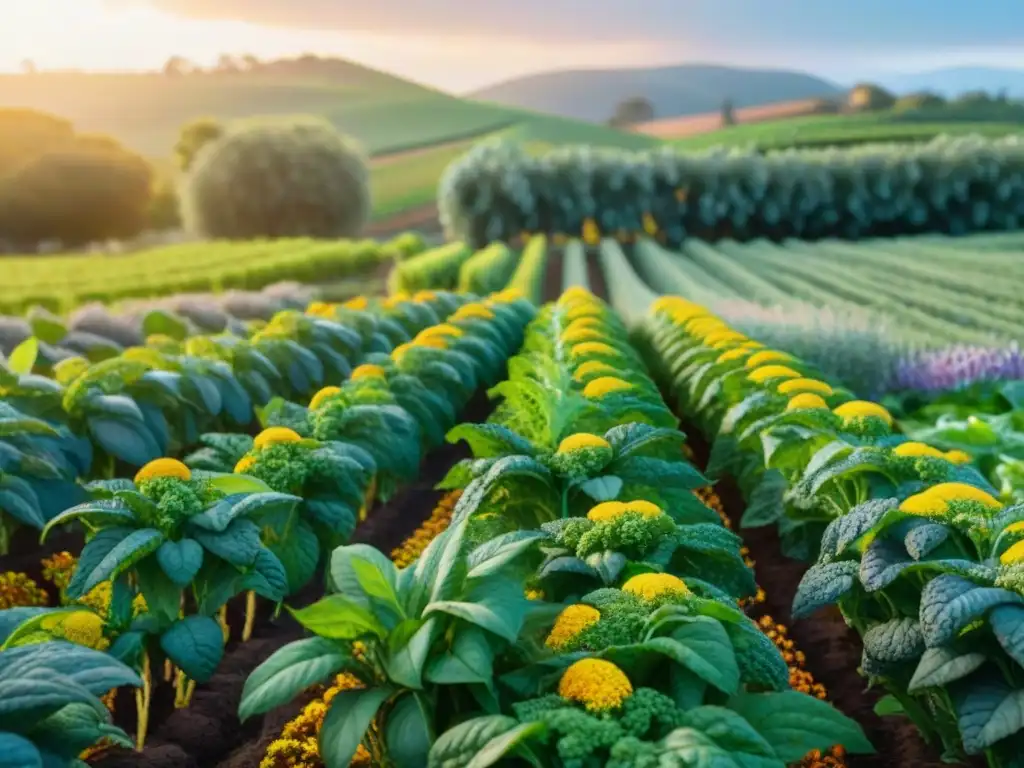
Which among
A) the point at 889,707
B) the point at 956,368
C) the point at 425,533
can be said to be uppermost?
the point at 956,368

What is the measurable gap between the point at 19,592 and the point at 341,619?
2282 millimetres

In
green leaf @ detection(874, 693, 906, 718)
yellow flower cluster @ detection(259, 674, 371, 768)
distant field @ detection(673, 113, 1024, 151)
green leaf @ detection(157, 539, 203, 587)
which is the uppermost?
distant field @ detection(673, 113, 1024, 151)

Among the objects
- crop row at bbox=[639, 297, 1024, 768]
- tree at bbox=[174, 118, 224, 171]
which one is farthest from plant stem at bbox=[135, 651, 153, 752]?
tree at bbox=[174, 118, 224, 171]

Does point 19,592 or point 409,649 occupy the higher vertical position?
point 409,649

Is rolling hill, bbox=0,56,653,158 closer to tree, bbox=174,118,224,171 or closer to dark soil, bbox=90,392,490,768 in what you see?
tree, bbox=174,118,224,171

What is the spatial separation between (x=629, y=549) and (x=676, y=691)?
62cm

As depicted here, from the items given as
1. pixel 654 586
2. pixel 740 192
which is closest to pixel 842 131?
pixel 740 192

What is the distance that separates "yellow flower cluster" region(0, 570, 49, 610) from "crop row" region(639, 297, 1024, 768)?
9.32 ft

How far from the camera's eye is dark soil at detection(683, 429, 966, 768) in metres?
2.84

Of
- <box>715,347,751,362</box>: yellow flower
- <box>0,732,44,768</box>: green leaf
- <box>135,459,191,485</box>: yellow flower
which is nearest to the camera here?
<box>0,732,44,768</box>: green leaf

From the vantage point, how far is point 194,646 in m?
2.69

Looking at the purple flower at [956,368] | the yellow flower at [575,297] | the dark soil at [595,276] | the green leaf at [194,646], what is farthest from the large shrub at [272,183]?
the green leaf at [194,646]

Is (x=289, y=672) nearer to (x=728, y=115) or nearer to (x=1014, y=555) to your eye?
(x=1014, y=555)

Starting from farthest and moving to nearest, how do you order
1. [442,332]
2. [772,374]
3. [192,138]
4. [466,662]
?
[192,138], [442,332], [772,374], [466,662]
